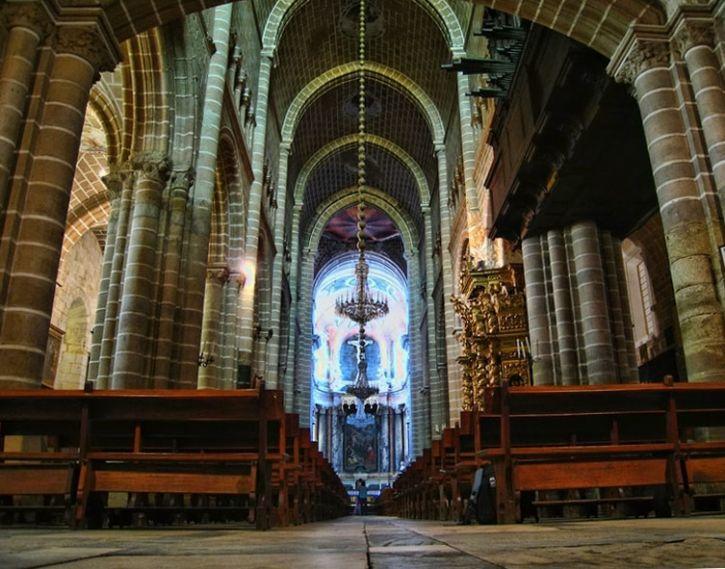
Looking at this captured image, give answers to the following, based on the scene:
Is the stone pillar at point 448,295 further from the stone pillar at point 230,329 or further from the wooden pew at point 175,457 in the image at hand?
the wooden pew at point 175,457

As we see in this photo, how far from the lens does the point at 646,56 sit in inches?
285

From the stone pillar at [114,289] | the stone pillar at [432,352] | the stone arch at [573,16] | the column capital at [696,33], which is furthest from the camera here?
the stone pillar at [432,352]

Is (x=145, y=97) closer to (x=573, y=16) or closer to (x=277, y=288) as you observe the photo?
(x=573, y=16)

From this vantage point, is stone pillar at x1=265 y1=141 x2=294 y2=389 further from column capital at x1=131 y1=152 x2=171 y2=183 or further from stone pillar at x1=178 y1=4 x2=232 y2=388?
column capital at x1=131 y1=152 x2=171 y2=183

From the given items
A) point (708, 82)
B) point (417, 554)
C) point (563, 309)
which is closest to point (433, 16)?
point (563, 309)

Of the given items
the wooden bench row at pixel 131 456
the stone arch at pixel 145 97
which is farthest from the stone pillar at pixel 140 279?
the wooden bench row at pixel 131 456

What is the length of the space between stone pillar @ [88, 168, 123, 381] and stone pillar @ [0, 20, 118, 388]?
3.89 meters

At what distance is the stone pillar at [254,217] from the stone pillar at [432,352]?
10.9 m

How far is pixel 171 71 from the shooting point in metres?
11.7

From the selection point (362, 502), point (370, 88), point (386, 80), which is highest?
point (370, 88)

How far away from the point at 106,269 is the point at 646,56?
8742mm

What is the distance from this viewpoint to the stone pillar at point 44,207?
6.18m

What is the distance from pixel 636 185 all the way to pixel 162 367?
27.1 ft

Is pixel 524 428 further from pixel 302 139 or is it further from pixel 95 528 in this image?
pixel 302 139
